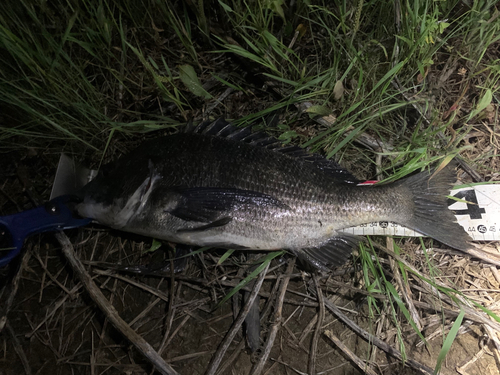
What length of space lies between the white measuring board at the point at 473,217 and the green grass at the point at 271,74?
0.32 meters

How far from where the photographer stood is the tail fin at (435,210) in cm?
245

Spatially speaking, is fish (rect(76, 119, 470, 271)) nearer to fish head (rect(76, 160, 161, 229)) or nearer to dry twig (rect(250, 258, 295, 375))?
fish head (rect(76, 160, 161, 229))

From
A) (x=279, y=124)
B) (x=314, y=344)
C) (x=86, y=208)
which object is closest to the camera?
(x=86, y=208)

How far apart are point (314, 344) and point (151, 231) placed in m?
1.61

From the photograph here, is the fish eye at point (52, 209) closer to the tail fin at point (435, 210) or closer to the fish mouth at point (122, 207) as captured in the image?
the fish mouth at point (122, 207)

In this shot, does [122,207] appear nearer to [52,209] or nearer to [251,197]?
[52,209]

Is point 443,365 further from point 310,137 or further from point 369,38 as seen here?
point 369,38

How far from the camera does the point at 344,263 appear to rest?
2.44m

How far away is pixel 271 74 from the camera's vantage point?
2.69 m

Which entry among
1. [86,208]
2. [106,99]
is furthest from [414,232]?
[106,99]

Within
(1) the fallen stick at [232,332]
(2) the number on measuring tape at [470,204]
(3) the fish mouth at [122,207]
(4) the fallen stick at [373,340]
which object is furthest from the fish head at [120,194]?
(2) the number on measuring tape at [470,204]

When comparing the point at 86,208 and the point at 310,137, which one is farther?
the point at 310,137

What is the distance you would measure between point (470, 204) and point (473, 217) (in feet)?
0.39

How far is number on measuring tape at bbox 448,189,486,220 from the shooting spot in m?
2.66
